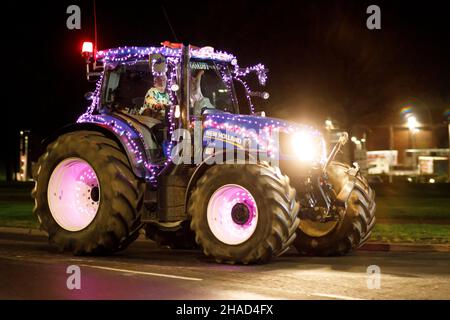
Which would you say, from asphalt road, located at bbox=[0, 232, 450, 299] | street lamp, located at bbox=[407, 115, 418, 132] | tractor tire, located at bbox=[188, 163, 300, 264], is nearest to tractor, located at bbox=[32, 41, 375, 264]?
tractor tire, located at bbox=[188, 163, 300, 264]

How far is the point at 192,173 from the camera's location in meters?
13.9

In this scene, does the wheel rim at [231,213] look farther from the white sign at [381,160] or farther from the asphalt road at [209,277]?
the white sign at [381,160]

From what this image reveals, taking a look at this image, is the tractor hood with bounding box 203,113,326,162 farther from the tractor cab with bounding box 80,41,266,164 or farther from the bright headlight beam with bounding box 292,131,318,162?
the tractor cab with bounding box 80,41,266,164

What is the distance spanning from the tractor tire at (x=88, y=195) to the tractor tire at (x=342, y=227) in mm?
3350

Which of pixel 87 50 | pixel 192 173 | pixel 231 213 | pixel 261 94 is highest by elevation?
pixel 87 50

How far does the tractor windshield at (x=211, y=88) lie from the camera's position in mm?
14461

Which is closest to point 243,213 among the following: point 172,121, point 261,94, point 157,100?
point 172,121

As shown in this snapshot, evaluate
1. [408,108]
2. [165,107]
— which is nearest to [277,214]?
[165,107]

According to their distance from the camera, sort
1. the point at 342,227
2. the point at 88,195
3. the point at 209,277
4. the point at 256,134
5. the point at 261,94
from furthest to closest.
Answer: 1. the point at 261,94
2. the point at 342,227
3. the point at 88,195
4. the point at 256,134
5. the point at 209,277

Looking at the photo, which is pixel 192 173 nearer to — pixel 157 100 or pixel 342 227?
pixel 157 100

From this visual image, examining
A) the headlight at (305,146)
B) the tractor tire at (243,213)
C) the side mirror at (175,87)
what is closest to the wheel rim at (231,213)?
the tractor tire at (243,213)

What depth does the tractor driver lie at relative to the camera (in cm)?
1440

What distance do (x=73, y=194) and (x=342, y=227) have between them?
5003 mm
